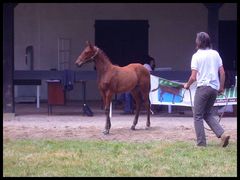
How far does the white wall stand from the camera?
61.9ft

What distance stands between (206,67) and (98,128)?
3.43 m

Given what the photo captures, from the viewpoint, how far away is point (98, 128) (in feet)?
42.2

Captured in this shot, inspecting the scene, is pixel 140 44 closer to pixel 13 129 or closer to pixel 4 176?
pixel 13 129

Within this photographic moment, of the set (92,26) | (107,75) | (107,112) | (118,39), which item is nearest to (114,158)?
(107,112)

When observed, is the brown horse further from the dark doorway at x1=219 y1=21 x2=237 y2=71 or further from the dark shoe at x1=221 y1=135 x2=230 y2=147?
the dark doorway at x1=219 y1=21 x2=237 y2=71

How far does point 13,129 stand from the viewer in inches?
499

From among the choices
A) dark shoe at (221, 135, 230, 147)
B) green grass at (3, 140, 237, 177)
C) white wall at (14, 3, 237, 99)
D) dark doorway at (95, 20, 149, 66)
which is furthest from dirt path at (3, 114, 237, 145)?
white wall at (14, 3, 237, 99)

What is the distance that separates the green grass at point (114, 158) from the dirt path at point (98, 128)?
0.83 m

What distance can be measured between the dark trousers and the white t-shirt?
91 mm

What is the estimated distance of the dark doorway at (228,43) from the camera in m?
19.1

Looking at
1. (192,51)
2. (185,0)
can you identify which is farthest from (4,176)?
(192,51)

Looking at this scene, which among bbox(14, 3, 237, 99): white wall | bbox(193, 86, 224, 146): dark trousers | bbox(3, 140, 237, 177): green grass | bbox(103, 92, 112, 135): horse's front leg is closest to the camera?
bbox(3, 140, 237, 177): green grass

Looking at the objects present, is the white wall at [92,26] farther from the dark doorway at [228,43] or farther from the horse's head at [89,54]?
the horse's head at [89,54]

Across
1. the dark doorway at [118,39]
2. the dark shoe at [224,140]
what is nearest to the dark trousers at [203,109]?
the dark shoe at [224,140]
